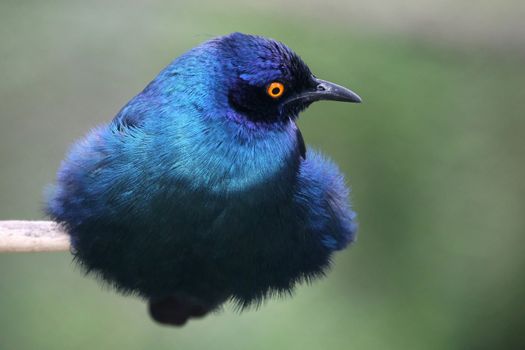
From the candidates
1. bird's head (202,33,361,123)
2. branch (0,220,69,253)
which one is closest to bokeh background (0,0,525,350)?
branch (0,220,69,253)

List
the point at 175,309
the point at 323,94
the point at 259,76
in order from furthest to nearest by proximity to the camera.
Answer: the point at 175,309 → the point at 323,94 → the point at 259,76

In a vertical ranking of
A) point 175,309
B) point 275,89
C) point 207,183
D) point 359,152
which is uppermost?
point 275,89

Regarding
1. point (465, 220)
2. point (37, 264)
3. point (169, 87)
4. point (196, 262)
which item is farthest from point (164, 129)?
point (465, 220)

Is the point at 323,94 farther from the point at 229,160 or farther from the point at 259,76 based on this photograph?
the point at 229,160

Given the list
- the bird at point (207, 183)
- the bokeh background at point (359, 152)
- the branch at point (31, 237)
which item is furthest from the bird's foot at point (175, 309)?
the bokeh background at point (359, 152)

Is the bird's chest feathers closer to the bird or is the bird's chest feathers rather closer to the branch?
the bird

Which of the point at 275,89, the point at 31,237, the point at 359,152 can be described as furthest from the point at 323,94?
the point at 359,152

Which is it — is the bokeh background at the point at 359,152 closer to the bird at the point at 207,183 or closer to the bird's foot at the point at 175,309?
the bird's foot at the point at 175,309
